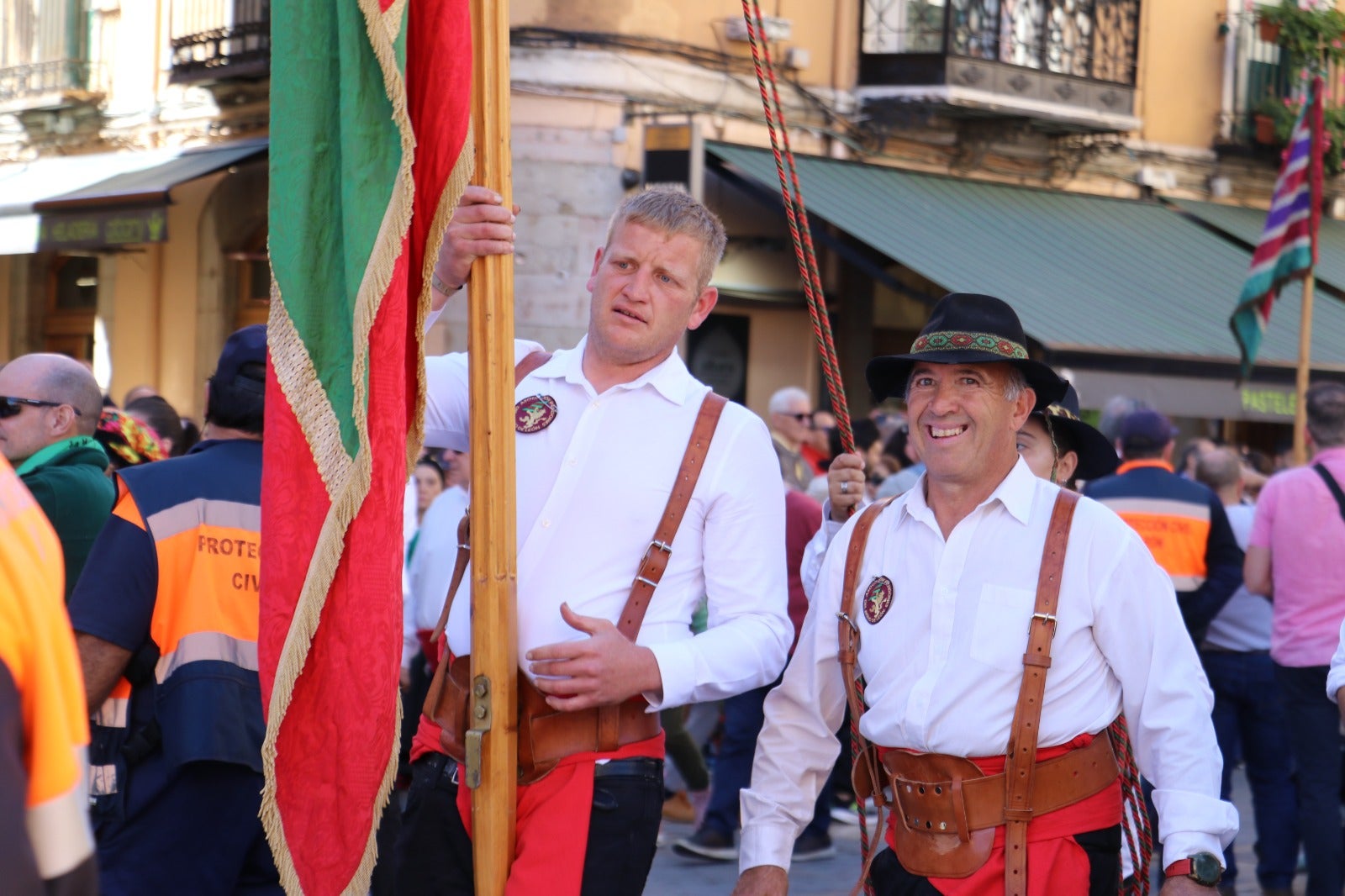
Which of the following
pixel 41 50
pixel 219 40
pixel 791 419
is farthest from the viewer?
pixel 41 50

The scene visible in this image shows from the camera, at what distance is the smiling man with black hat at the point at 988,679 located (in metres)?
3.20

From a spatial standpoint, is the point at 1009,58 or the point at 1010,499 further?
the point at 1009,58

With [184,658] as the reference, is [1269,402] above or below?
above

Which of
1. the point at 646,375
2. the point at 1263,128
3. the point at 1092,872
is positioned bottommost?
the point at 1092,872

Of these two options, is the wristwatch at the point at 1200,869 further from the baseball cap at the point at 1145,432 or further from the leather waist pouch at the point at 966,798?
the baseball cap at the point at 1145,432

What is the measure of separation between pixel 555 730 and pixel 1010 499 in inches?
42.0

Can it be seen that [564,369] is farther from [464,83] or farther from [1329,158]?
[1329,158]

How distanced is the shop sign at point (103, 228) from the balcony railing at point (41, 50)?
2.89 m

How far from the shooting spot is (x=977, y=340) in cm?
347

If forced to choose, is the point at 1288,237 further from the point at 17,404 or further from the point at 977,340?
the point at 17,404

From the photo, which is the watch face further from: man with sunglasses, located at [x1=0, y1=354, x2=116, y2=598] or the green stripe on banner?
man with sunglasses, located at [x1=0, y1=354, x2=116, y2=598]

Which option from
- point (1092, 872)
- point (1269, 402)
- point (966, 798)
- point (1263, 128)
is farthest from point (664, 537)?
point (1263, 128)

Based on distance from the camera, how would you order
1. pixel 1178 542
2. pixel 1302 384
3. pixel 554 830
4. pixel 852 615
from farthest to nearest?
pixel 1302 384 < pixel 1178 542 < pixel 852 615 < pixel 554 830

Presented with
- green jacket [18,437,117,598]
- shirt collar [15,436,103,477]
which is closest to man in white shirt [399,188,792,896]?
green jacket [18,437,117,598]
